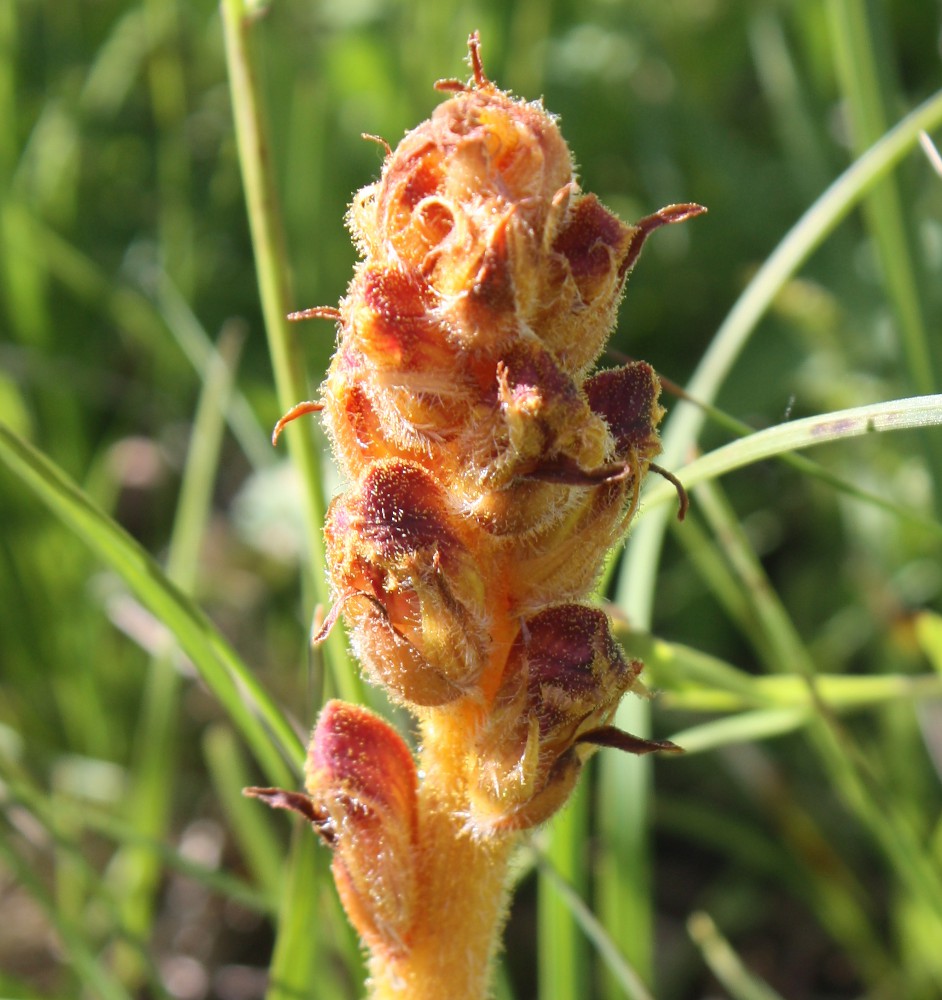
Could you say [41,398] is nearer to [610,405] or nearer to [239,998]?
[239,998]

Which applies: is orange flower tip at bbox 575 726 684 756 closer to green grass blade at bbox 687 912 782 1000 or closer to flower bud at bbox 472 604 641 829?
flower bud at bbox 472 604 641 829

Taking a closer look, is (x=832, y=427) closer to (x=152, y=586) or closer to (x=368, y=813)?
(x=368, y=813)

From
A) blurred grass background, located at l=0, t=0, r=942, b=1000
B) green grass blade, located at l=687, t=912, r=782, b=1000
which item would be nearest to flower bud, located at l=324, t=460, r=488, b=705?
blurred grass background, located at l=0, t=0, r=942, b=1000

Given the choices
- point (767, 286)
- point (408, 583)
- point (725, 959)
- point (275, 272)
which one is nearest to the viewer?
point (408, 583)

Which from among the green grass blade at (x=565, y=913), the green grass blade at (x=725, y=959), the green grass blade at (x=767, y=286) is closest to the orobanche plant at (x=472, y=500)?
the green grass blade at (x=565, y=913)

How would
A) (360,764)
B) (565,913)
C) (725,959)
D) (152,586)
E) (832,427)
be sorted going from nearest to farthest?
(360,764) < (832,427) < (152,586) < (565,913) < (725,959)

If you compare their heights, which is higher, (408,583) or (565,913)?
(408,583)

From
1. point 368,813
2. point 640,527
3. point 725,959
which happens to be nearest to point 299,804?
point 368,813
